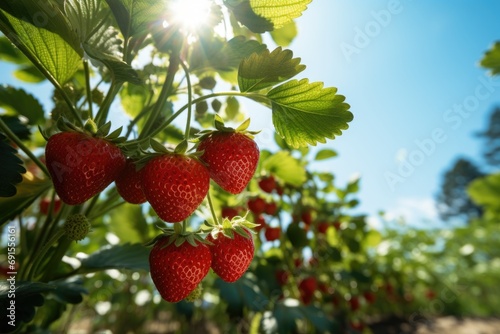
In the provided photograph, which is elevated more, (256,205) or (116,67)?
(116,67)

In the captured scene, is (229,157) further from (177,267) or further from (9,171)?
(9,171)

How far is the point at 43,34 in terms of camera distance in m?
0.62

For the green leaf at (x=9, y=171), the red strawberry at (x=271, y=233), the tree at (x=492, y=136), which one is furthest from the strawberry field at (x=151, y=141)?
the tree at (x=492, y=136)

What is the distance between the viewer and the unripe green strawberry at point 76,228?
0.61 meters

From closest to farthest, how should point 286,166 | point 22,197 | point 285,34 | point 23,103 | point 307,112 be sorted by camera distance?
point 307,112 < point 22,197 < point 23,103 < point 285,34 < point 286,166

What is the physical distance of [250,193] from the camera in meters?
1.44

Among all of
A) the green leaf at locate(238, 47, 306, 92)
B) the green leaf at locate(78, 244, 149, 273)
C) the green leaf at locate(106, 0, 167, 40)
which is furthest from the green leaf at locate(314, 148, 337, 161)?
the green leaf at locate(106, 0, 167, 40)

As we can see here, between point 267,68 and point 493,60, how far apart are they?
1.49 meters

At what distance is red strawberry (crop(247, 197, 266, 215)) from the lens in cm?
144

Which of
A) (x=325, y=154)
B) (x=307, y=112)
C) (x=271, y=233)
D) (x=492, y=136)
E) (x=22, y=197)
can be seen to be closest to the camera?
(x=307, y=112)

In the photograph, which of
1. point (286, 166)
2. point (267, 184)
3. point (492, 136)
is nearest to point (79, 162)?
point (286, 166)

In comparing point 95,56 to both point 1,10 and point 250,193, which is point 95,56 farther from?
point 250,193

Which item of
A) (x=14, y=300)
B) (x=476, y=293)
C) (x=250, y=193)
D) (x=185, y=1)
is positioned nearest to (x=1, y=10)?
(x=185, y=1)

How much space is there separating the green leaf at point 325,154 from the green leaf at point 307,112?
1.10 meters
